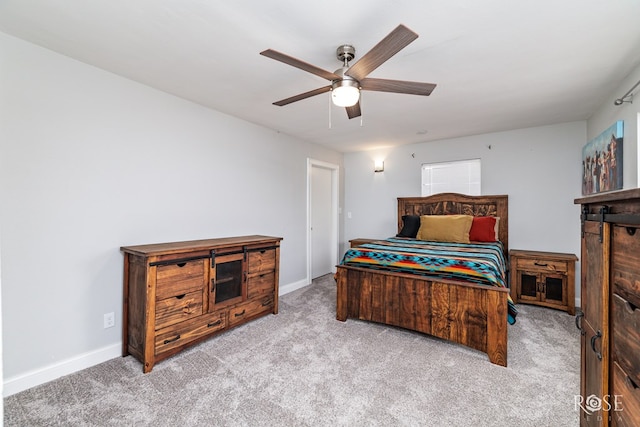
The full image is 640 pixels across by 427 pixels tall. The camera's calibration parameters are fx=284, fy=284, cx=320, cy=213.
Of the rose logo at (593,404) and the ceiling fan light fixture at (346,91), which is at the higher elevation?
the ceiling fan light fixture at (346,91)

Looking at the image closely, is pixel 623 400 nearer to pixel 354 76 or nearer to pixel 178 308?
pixel 354 76

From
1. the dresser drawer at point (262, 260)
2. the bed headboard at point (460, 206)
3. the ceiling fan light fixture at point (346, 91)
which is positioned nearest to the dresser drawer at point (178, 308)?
the dresser drawer at point (262, 260)

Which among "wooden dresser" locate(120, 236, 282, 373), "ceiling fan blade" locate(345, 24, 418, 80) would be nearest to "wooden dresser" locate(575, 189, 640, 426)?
"ceiling fan blade" locate(345, 24, 418, 80)

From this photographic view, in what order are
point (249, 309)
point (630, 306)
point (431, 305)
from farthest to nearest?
1. point (249, 309)
2. point (431, 305)
3. point (630, 306)

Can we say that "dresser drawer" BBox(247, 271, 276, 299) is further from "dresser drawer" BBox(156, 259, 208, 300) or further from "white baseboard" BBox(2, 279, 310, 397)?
"white baseboard" BBox(2, 279, 310, 397)

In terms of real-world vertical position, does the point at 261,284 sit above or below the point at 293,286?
above

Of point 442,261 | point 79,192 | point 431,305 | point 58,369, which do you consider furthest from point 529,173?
point 58,369

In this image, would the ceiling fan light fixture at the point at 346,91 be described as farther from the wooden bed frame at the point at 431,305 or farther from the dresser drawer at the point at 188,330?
the dresser drawer at the point at 188,330

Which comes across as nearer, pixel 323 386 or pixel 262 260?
pixel 323 386

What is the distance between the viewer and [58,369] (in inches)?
82.6

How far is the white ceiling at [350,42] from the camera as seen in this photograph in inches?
63.4

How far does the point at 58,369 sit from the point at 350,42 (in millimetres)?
3133

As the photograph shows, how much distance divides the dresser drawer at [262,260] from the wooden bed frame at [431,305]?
2.57ft

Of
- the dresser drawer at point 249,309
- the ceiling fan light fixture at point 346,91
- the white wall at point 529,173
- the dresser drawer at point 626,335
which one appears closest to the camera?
the dresser drawer at point 626,335
